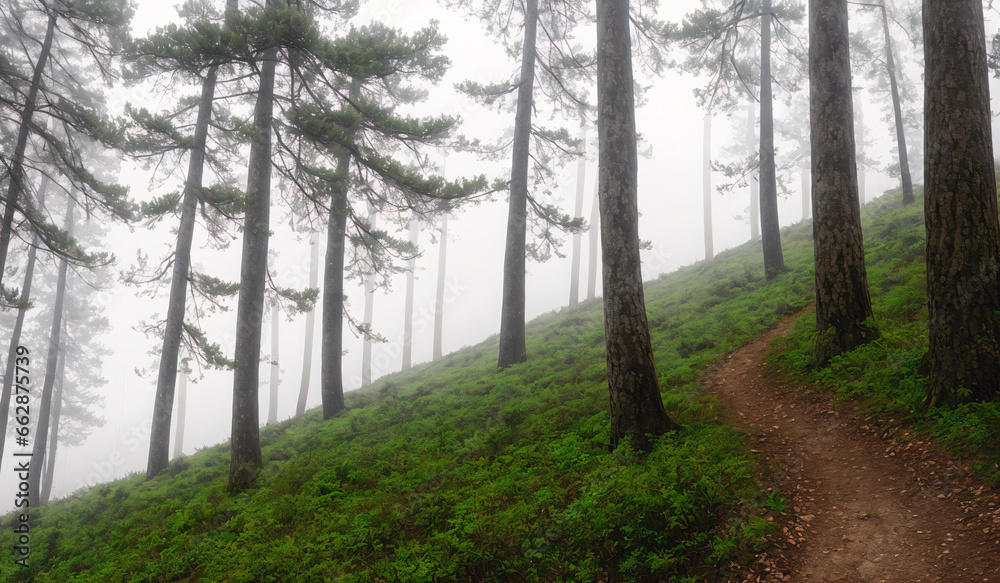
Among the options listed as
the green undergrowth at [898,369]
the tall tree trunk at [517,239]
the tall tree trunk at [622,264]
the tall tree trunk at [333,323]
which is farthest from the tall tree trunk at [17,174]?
the green undergrowth at [898,369]

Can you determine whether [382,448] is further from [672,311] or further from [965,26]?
[965,26]

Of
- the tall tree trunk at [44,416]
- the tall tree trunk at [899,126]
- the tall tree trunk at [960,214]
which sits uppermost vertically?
the tall tree trunk at [899,126]

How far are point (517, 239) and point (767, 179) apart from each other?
824 cm

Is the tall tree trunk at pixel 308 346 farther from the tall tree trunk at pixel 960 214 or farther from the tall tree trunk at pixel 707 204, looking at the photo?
the tall tree trunk at pixel 707 204

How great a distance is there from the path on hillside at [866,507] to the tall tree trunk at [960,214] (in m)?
1.00

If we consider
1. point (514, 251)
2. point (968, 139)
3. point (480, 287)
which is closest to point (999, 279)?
point (968, 139)

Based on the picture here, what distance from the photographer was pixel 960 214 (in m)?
5.12

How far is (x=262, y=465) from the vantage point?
9109mm

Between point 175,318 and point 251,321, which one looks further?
point 175,318

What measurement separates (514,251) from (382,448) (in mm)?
6337

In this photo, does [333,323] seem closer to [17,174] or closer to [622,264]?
[17,174]

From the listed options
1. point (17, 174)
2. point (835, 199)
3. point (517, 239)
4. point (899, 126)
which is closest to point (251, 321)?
point (17, 174)

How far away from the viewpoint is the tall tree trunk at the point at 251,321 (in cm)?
891

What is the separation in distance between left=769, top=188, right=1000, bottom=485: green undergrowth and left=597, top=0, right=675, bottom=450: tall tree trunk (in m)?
2.57
